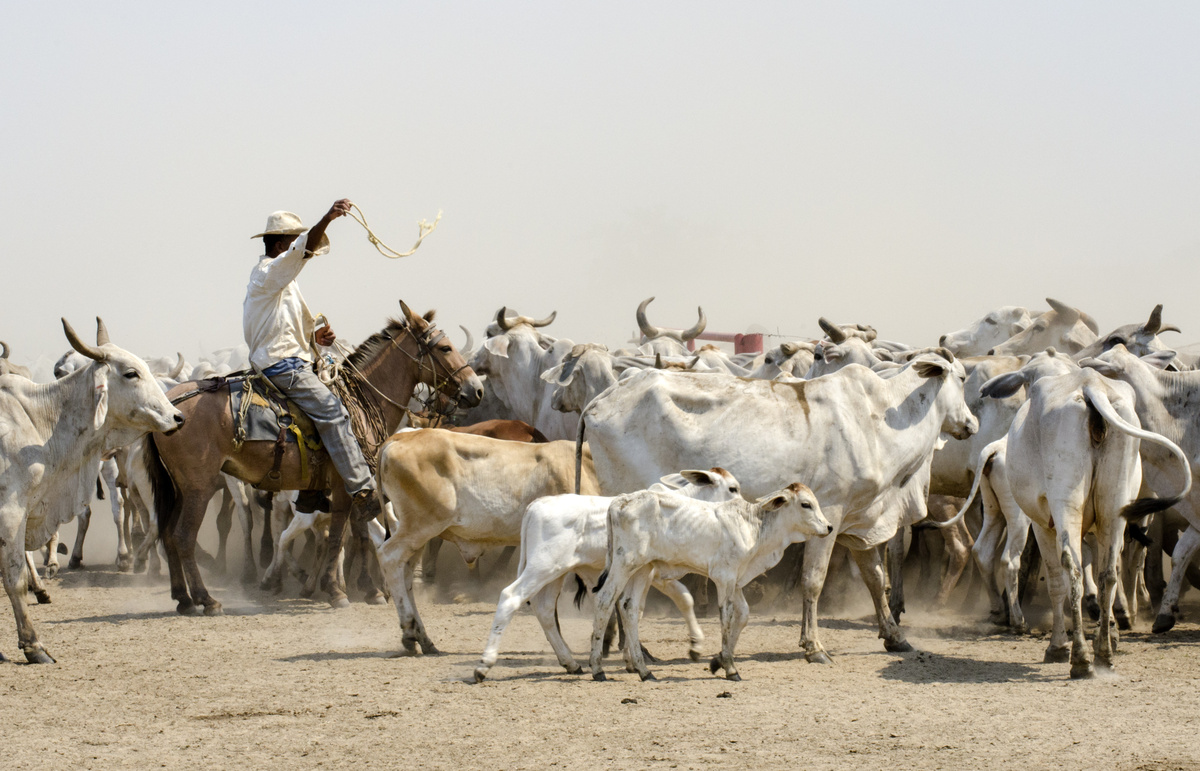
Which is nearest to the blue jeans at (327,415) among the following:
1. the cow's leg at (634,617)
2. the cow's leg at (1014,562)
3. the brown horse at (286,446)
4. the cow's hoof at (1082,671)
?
the brown horse at (286,446)

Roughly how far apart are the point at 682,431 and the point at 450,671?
232 centimetres

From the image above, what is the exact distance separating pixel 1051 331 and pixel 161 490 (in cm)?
1034

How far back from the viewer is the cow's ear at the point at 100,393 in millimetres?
8664

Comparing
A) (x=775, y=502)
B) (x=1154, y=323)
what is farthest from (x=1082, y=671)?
(x=1154, y=323)

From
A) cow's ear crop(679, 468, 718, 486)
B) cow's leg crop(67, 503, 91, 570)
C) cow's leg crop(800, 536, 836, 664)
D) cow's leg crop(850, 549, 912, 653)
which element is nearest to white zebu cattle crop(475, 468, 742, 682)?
cow's ear crop(679, 468, 718, 486)

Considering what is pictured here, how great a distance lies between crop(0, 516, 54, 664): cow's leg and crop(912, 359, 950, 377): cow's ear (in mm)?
6254

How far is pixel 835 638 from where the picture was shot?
9.70 m

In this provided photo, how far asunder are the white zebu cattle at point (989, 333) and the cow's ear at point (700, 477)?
1025cm

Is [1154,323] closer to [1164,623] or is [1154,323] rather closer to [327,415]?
[1164,623]

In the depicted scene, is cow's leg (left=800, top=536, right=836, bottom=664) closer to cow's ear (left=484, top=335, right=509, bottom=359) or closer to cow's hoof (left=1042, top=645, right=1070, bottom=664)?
cow's hoof (left=1042, top=645, right=1070, bottom=664)

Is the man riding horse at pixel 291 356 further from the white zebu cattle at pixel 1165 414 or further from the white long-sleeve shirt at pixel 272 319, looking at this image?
the white zebu cattle at pixel 1165 414

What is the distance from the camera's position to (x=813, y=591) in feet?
28.6

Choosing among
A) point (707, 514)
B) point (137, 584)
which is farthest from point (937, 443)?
point (137, 584)

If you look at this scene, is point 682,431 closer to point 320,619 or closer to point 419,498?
point 419,498
